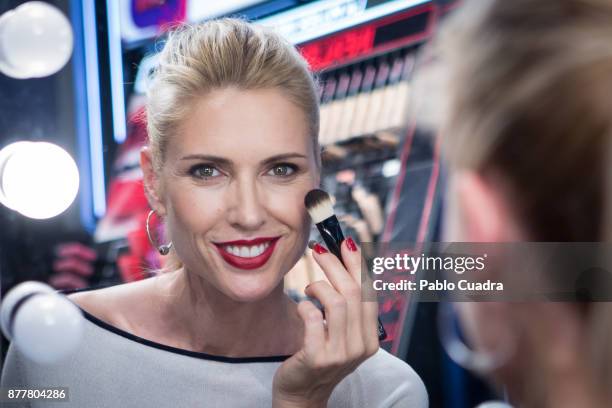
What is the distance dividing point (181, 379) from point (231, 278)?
0.59 ft

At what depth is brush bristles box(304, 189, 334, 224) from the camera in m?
1.06

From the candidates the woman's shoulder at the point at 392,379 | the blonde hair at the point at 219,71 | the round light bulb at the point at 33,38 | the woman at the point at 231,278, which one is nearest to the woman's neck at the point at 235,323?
the woman at the point at 231,278

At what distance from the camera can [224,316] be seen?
1173 millimetres

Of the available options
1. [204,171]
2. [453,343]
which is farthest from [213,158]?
[453,343]

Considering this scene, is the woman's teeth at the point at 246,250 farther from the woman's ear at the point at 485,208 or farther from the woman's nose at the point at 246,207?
the woman's ear at the point at 485,208

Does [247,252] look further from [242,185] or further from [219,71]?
[219,71]

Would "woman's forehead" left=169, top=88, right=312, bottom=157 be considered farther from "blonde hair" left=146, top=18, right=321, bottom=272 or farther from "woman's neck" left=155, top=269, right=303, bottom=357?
"woman's neck" left=155, top=269, right=303, bottom=357

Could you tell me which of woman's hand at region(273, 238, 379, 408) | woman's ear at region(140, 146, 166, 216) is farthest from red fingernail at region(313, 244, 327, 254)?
woman's ear at region(140, 146, 166, 216)

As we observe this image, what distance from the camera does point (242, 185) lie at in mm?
1062

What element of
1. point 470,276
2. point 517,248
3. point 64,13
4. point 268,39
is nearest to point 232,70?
point 268,39

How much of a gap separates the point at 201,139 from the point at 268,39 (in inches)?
6.9

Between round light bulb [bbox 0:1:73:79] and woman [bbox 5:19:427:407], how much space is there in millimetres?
151

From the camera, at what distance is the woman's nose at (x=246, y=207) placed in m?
1.06

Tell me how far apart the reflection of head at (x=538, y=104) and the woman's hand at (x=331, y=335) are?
453 mm
